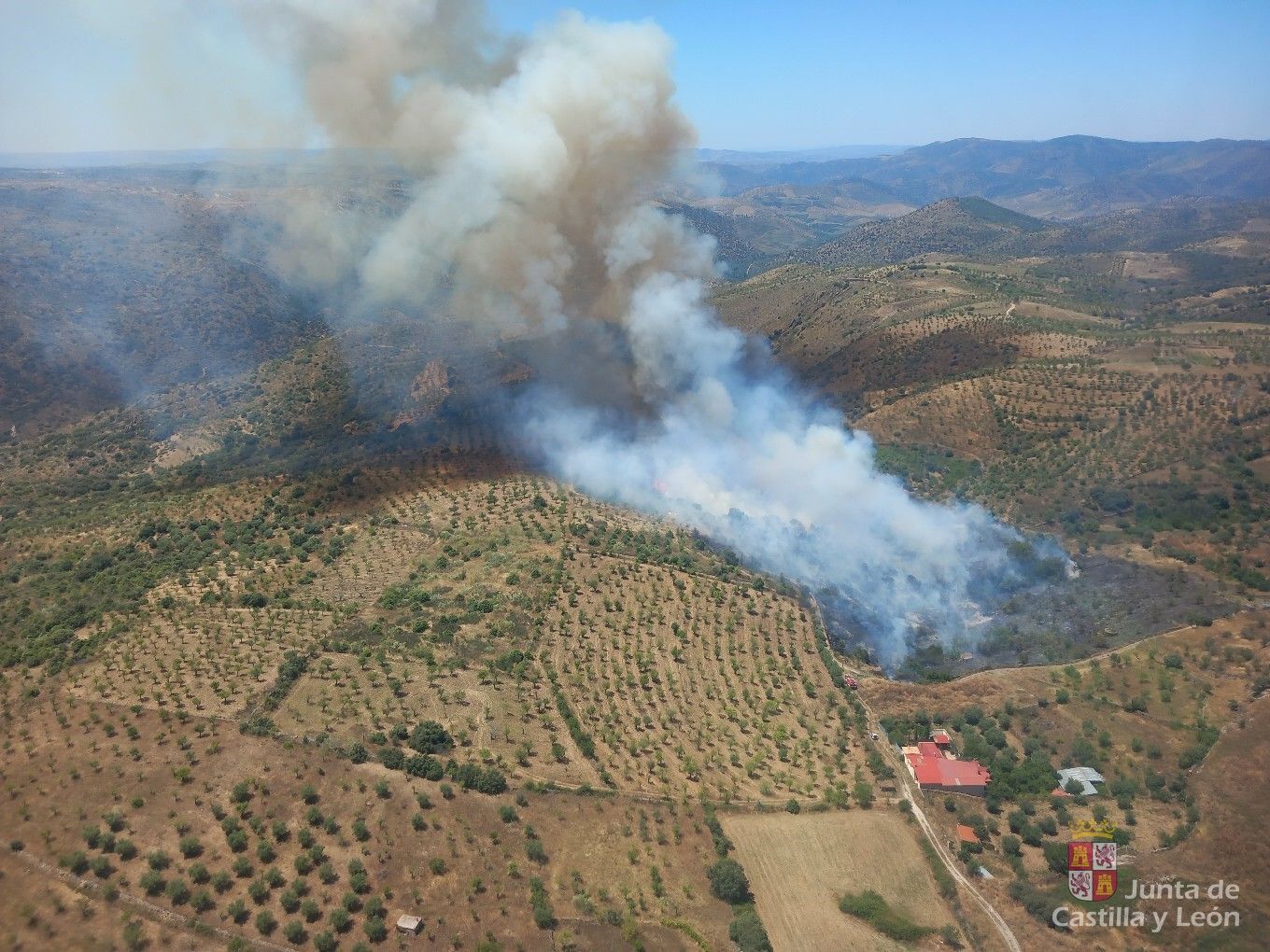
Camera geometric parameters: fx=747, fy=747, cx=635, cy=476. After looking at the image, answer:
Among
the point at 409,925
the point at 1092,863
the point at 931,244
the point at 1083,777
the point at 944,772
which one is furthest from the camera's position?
the point at 931,244

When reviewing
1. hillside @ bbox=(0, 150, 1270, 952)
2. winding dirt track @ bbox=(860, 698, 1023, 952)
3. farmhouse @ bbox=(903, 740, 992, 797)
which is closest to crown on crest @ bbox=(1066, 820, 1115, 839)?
hillside @ bbox=(0, 150, 1270, 952)

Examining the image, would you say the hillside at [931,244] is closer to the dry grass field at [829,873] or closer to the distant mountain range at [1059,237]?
the distant mountain range at [1059,237]

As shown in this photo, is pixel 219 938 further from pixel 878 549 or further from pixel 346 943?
pixel 878 549

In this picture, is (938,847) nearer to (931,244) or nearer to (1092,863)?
A: (1092,863)

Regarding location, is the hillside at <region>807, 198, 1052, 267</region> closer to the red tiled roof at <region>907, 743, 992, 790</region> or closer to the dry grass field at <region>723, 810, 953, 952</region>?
the red tiled roof at <region>907, 743, 992, 790</region>

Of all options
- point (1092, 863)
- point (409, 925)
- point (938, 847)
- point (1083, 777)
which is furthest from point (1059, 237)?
point (409, 925)

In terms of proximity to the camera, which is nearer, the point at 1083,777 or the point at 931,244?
the point at 1083,777

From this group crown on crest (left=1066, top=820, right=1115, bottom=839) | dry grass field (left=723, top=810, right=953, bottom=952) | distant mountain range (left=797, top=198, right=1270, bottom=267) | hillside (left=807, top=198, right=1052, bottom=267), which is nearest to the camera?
dry grass field (left=723, top=810, right=953, bottom=952)
